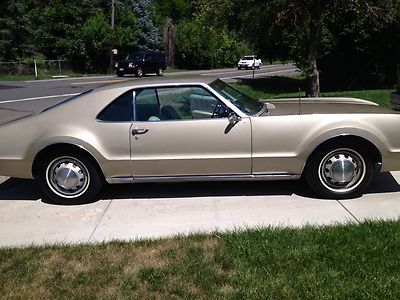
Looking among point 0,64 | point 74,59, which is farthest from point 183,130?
point 74,59

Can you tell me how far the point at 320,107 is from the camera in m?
5.71

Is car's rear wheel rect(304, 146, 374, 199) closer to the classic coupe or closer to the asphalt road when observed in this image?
the classic coupe

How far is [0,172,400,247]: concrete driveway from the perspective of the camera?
4.74m

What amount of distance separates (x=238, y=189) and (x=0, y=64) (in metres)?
→ 33.8

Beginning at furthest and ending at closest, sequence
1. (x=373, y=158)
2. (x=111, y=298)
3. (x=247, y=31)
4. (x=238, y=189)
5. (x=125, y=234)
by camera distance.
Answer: (x=247, y=31) < (x=238, y=189) < (x=373, y=158) < (x=125, y=234) < (x=111, y=298)

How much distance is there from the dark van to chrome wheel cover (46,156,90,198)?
3101 cm

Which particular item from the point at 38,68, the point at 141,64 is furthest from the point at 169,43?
the point at 38,68

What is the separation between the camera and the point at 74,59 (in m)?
42.4

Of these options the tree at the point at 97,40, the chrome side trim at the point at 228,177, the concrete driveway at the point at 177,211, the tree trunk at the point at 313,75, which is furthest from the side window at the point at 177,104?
the tree at the point at 97,40

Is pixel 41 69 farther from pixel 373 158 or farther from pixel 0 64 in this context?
pixel 373 158

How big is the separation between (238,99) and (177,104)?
27.4 inches

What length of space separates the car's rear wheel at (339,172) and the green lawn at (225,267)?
833 mm

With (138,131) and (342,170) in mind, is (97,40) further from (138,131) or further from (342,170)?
(342,170)

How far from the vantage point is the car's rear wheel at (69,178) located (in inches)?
213
